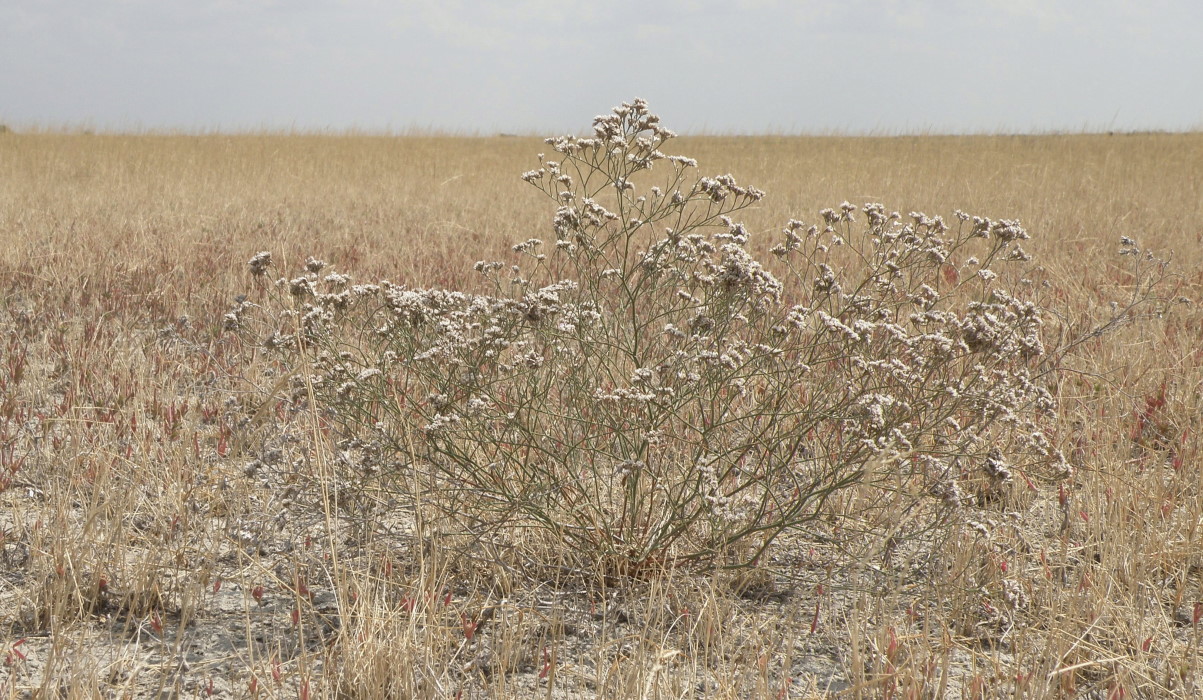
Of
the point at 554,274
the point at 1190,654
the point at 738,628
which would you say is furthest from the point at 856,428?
the point at 554,274

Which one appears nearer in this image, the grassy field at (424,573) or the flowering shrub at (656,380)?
the grassy field at (424,573)

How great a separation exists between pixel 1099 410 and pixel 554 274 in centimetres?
467

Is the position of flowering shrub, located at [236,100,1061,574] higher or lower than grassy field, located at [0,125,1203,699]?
higher

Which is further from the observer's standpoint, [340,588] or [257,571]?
[257,571]

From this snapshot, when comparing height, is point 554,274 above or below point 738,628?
above

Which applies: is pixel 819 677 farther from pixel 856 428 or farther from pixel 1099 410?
pixel 1099 410

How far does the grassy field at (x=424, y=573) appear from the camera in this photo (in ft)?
7.86

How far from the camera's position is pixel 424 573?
2.62m

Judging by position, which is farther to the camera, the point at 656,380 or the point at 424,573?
the point at 656,380

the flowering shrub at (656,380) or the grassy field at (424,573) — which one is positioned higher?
the flowering shrub at (656,380)

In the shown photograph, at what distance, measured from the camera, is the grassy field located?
7.86 feet

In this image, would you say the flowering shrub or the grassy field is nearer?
the grassy field

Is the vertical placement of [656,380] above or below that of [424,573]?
above

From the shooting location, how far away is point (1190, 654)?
260 centimetres
